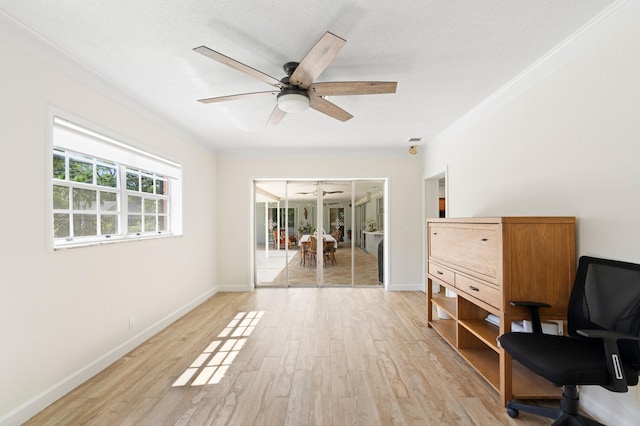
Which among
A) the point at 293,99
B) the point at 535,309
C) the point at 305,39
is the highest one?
the point at 305,39

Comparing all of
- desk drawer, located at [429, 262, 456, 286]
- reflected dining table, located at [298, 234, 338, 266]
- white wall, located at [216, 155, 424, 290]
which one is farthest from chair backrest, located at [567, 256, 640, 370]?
reflected dining table, located at [298, 234, 338, 266]

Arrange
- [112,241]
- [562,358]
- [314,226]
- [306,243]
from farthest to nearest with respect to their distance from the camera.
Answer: [306,243] < [314,226] < [112,241] < [562,358]

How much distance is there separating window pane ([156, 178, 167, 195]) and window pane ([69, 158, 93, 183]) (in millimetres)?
1011

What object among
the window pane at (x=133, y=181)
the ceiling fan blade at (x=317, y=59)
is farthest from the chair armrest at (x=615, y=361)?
the window pane at (x=133, y=181)

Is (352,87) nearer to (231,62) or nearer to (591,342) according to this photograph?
(231,62)

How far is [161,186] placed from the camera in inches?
142

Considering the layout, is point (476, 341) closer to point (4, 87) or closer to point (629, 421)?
point (629, 421)

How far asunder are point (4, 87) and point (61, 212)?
36.2 inches

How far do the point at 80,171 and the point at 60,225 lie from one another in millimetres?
512

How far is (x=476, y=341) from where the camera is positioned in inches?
105

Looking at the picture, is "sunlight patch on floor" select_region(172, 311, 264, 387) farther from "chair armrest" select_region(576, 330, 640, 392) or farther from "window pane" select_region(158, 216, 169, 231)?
"chair armrest" select_region(576, 330, 640, 392)

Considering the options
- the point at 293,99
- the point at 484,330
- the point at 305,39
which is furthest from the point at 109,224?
the point at 484,330

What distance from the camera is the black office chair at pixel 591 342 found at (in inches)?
56.5

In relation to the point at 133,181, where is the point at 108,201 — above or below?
below
